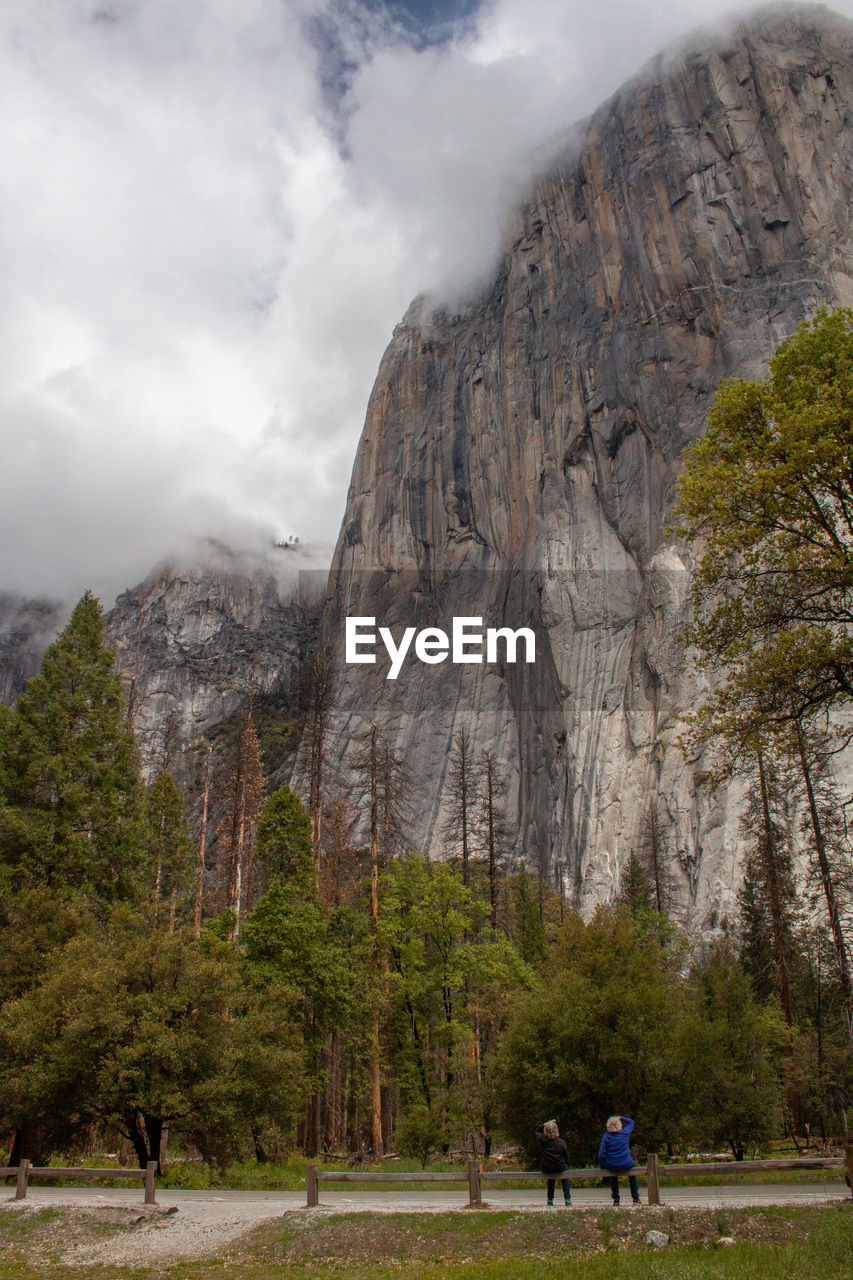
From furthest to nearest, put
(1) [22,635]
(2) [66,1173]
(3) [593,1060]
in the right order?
(1) [22,635]
(3) [593,1060]
(2) [66,1173]

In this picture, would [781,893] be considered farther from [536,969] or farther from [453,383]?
[453,383]

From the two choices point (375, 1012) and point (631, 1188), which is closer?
point (631, 1188)

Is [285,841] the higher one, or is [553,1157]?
[285,841]

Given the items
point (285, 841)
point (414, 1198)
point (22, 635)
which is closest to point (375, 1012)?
point (285, 841)

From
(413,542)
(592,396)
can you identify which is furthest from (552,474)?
(413,542)

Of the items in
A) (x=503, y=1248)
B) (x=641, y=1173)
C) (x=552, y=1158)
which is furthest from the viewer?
(x=641, y=1173)

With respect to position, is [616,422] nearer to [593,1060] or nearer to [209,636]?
[593,1060]

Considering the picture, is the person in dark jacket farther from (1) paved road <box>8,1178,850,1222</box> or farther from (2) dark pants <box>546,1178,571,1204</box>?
(1) paved road <box>8,1178,850,1222</box>
